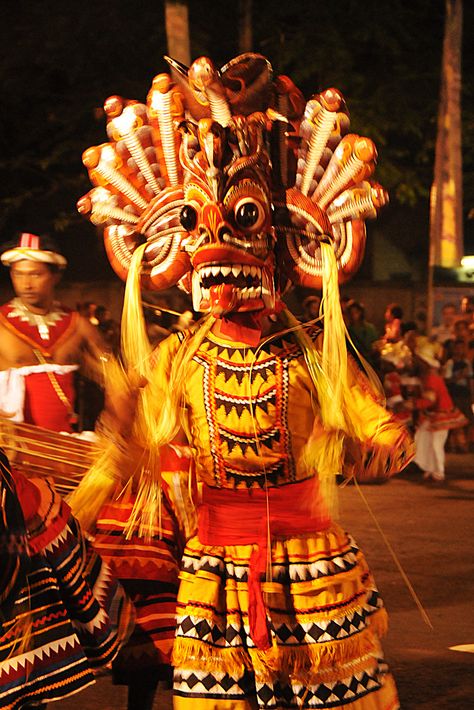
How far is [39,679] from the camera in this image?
3914 millimetres

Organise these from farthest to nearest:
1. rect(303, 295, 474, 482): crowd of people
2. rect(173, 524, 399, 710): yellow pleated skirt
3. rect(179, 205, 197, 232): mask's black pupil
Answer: rect(303, 295, 474, 482): crowd of people, rect(179, 205, 197, 232): mask's black pupil, rect(173, 524, 399, 710): yellow pleated skirt

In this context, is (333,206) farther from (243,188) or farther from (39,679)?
(39,679)

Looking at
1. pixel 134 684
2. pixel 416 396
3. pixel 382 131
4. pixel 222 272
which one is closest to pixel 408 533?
pixel 416 396

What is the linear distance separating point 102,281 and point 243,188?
655 inches

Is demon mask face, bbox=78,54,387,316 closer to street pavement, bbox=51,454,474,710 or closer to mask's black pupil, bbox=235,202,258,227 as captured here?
mask's black pupil, bbox=235,202,258,227

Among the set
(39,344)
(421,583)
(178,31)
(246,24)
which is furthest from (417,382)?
(39,344)

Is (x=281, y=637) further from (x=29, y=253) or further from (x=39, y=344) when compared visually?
(x=29, y=253)

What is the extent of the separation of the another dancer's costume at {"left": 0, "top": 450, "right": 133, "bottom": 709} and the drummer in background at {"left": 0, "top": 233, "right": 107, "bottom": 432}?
6.62 feet

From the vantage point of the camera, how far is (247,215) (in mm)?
4113

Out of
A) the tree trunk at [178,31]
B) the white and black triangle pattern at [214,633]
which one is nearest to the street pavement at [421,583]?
the white and black triangle pattern at [214,633]

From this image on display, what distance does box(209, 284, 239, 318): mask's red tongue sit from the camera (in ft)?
13.3

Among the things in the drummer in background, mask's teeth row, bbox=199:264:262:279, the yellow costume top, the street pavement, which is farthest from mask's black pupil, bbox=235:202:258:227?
the drummer in background

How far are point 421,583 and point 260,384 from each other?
13.2 feet

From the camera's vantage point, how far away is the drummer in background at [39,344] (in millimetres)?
6172
